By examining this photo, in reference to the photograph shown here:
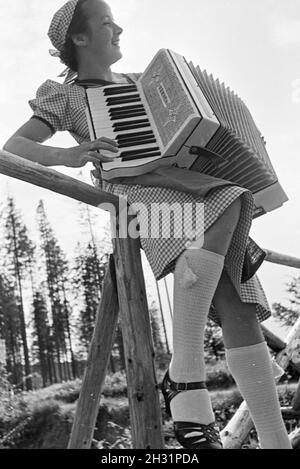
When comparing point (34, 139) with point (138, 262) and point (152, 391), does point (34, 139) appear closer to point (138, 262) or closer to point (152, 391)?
point (138, 262)

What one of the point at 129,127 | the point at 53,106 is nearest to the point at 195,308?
the point at 129,127

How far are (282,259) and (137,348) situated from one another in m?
1.80

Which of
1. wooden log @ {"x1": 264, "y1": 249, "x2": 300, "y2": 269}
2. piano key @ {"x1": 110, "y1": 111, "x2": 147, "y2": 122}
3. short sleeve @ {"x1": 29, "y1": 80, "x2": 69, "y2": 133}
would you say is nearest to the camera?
piano key @ {"x1": 110, "y1": 111, "x2": 147, "y2": 122}

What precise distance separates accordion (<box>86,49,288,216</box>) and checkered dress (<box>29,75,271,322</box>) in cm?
9

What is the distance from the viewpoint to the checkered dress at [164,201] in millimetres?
1688

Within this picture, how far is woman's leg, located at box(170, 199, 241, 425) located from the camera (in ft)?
4.98

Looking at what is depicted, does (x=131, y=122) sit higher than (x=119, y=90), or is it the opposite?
(x=119, y=90)

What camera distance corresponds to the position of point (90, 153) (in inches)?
70.1

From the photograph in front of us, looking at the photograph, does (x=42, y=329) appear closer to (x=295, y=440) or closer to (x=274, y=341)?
(x=274, y=341)

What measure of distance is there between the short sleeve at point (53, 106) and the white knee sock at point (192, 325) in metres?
0.72

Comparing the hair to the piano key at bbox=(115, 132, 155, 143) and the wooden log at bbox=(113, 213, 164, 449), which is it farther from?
the wooden log at bbox=(113, 213, 164, 449)

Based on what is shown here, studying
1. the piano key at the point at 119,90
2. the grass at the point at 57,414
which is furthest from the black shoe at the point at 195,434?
the grass at the point at 57,414

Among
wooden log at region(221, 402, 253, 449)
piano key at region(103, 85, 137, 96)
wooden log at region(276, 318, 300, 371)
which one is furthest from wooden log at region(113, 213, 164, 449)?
wooden log at region(276, 318, 300, 371)

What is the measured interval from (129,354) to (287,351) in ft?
7.43
